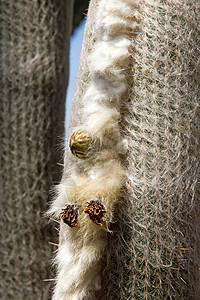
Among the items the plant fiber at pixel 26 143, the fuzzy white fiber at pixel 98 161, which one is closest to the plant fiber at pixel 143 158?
the fuzzy white fiber at pixel 98 161

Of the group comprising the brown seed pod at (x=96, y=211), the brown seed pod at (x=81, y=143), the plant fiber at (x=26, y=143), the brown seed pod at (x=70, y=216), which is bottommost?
the plant fiber at (x=26, y=143)

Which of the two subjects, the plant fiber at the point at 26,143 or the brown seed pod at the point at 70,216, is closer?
the brown seed pod at the point at 70,216

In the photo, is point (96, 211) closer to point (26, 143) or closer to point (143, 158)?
point (143, 158)

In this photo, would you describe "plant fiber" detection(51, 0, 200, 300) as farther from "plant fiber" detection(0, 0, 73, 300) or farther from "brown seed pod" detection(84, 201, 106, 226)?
"plant fiber" detection(0, 0, 73, 300)

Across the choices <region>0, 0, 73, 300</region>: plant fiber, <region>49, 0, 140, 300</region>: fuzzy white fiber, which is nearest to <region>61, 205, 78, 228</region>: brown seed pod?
<region>49, 0, 140, 300</region>: fuzzy white fiber

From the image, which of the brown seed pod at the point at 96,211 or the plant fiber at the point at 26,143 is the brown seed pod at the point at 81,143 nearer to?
the brown seed pod at the point at 96,211

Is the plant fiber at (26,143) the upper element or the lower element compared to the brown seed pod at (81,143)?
lower

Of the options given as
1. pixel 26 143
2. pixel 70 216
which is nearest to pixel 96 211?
pixel 70 216

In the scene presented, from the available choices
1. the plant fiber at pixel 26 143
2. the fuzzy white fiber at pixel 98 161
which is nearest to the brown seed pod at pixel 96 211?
the fuzzy white fiber at pixel 98 161
